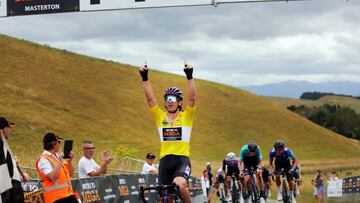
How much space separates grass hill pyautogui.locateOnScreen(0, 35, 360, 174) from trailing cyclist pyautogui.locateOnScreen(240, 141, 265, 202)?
5719 cm

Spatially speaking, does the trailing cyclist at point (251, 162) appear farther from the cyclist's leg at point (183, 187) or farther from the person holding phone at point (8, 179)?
the person holding phone at point (8, 179)

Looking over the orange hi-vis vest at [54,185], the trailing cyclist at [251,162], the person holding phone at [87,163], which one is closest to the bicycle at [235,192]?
the trailing cyclist at [251,162]

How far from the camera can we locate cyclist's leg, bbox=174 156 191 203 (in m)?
10.3

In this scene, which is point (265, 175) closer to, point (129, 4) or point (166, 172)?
point (129, 4)

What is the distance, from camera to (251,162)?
1912cm

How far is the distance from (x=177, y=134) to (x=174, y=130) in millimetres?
81

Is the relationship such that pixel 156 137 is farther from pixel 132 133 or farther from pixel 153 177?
pixel 153 177

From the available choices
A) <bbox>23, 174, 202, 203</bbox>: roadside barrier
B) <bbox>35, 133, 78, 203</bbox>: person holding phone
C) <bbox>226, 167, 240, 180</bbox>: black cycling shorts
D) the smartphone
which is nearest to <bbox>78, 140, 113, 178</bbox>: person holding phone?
<bbox>23, 174, 202, 203</bbox>: roadside barrier

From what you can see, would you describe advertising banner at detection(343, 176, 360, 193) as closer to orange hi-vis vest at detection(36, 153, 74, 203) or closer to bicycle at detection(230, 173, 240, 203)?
bicycle at detection(230, 173, 240, 203)

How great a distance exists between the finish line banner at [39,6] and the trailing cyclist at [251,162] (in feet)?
19.5

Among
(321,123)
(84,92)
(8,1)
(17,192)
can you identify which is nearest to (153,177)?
(8,1)

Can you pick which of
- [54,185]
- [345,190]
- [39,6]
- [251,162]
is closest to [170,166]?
[54,185]

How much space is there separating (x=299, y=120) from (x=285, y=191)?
12155 cm

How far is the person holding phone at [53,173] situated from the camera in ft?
34.6
